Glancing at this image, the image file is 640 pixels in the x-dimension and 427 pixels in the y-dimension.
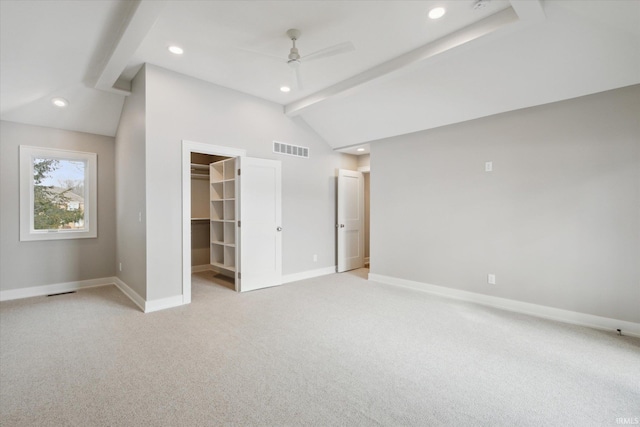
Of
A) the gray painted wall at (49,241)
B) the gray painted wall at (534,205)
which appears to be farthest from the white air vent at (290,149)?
the gray painted wall at (49,241)

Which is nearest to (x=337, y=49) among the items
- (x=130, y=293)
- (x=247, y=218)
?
(x=247, y=218)

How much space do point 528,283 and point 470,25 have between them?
10.1 feet

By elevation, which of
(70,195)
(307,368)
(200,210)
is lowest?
(307,368)

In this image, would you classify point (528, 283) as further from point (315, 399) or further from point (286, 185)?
point (286, 185)

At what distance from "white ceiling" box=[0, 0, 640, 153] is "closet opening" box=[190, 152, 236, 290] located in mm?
1806

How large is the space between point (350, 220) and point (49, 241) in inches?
202

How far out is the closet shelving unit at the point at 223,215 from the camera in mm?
5078

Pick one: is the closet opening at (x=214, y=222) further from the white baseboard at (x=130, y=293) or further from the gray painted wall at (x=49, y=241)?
the gray painted wall at (x=49, y=241)

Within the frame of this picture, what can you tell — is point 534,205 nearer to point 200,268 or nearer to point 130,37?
point 130,37

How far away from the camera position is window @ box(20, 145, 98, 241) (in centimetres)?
423

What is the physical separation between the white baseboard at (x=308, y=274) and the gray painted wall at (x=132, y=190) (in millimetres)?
2214

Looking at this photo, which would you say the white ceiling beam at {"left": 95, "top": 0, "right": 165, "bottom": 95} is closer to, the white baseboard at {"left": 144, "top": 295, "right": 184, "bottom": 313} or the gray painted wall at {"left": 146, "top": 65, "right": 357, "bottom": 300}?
the gray painted wall at {"left": 146, "top": 65, "right": 357, "bottom": 300}

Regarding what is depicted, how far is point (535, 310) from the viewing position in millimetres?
3547

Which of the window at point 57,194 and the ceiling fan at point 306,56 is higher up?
the ceiling fan at point 306,56
